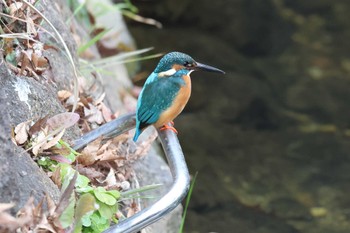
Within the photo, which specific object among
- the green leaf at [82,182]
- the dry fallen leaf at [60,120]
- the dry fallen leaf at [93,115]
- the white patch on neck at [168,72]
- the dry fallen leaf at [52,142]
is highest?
the white patch on neck at [168,72]

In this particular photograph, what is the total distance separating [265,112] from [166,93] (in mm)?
4180

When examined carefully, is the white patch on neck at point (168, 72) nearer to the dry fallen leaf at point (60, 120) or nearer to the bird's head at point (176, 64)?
the bird's head at point (176, 64)

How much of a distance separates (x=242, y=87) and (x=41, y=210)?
525 cm

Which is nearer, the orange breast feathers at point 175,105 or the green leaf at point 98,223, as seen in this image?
the green leaf at point 98,223

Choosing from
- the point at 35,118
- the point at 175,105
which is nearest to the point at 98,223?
the point at 35,118

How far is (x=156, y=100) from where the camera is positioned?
3.19 m

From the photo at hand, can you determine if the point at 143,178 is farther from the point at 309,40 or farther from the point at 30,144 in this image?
the point at 309,40

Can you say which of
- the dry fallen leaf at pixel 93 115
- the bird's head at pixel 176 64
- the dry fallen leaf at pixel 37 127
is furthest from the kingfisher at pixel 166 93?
the dry fallen leaf at pixel 93 115

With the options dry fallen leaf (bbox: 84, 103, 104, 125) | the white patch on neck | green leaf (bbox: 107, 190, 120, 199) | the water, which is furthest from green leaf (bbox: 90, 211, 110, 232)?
the water

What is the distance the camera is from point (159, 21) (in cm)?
883

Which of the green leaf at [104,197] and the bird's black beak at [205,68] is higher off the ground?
the bird's black beak at [205,68]

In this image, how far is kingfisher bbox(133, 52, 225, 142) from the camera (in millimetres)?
3182

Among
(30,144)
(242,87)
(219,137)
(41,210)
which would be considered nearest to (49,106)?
(30,144)

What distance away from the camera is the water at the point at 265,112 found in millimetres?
5953
